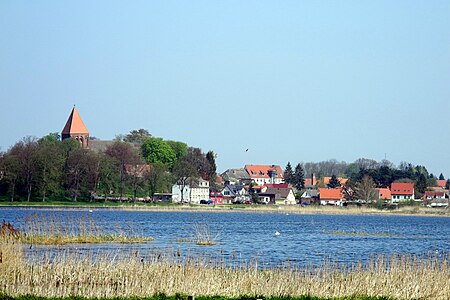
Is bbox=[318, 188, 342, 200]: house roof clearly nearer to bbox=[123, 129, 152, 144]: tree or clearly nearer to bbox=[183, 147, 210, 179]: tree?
bbox=[183, 147, 210, 179]: tree

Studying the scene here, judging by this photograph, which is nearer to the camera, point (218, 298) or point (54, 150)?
point (218, 298)

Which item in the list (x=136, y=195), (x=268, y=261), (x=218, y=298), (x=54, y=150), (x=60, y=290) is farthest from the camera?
(x=136, y=195)

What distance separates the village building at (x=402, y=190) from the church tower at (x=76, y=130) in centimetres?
5673

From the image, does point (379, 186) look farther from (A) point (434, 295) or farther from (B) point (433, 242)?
(A) point (434, 295)

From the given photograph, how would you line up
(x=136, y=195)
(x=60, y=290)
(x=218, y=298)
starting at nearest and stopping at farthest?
(x=218, y=298), (x=60, y=290), (x=136, y=195)

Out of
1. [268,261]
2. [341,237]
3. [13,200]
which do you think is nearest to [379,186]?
[13,200]

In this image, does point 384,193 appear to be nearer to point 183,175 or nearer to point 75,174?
point 183,175

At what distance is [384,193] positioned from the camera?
436 feet

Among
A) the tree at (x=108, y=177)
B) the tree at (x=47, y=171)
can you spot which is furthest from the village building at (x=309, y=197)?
the tree at (x=47, y=171)

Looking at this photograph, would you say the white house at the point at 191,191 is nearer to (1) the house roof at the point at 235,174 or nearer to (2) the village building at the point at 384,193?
(2) the village building at the point at 384,193

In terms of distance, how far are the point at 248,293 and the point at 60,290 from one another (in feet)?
15.7

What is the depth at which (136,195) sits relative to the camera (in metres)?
115

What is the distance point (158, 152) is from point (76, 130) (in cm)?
1886

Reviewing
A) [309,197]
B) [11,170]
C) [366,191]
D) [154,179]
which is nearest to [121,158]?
[154,179]
